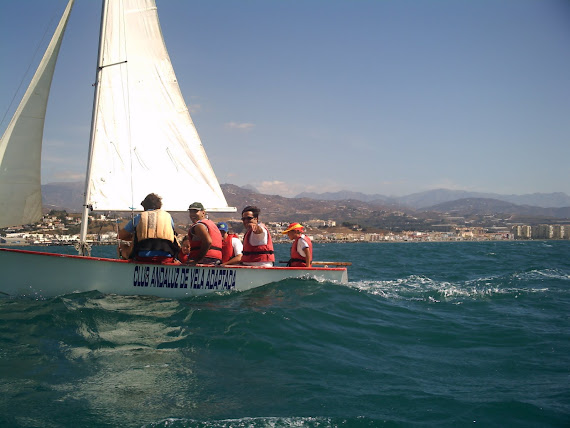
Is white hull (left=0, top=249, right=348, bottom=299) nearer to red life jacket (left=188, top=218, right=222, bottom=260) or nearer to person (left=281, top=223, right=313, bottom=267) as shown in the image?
red life jacket (left=188, top=218, right=222, bottom=260)

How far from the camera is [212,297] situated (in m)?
9.05

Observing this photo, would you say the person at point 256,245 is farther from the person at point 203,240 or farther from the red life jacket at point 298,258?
the person at point 203,240

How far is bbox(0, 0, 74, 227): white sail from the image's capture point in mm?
8984

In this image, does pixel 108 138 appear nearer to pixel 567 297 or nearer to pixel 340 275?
pixel 340 275

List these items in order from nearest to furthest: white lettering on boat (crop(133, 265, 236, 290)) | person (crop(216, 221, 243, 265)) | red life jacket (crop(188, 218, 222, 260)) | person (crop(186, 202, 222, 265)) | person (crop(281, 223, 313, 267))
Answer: white lettering on boat (crop(133, 265, 236, 290)), person (crop(186, 202, 222, 265)), red life jacket (crop(188, 218, 222, 260)), person (crop(281, 223, 313, 267)), person (crop(216, 221, 243, 265))

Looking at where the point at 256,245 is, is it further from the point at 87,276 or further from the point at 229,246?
the point at 87,276

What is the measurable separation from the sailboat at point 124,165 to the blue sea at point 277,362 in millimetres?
457

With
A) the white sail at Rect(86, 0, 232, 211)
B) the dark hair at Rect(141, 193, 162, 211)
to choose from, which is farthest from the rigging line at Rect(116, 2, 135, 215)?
the dark hair at Rect(141, 193, 162, 211)

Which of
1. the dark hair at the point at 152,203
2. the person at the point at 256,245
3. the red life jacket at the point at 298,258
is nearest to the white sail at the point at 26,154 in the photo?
the dark hair at the point at 152,203

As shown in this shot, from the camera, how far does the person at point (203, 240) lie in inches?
367

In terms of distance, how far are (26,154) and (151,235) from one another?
311 centimetres

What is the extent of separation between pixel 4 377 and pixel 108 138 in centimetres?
663

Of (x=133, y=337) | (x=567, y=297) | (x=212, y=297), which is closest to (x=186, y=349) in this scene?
(x=133, y=337)

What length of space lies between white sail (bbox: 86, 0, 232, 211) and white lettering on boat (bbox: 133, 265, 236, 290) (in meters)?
2.13
